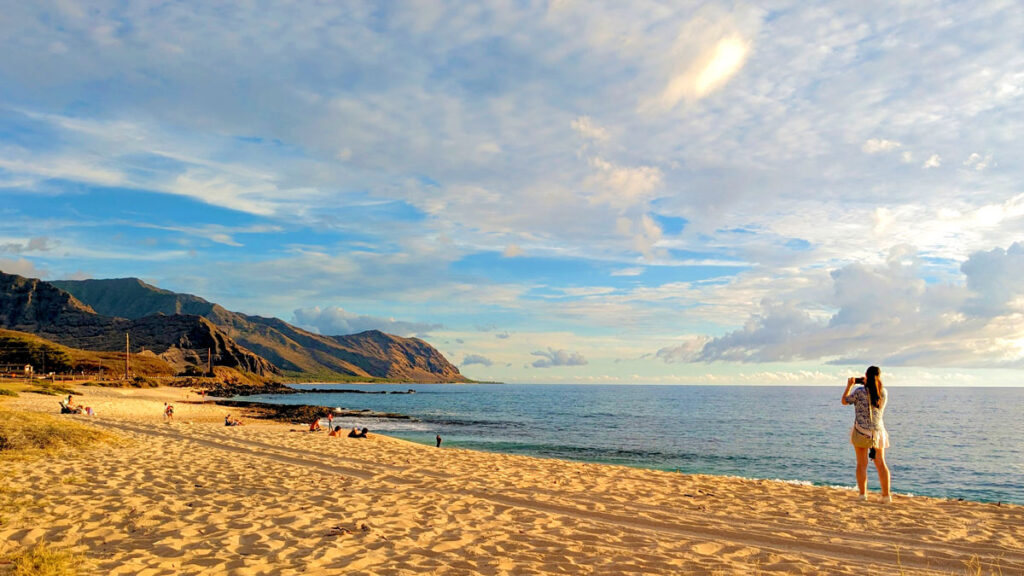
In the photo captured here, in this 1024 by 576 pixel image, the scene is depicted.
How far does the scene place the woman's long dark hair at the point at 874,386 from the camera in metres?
11.4

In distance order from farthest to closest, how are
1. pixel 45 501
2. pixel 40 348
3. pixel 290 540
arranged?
pixel 40 348 < pixel 45 501 < pixel 290 540

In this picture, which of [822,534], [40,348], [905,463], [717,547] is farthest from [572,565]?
[40,348]

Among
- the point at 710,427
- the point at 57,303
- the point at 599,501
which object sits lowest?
A: the point at 710,427

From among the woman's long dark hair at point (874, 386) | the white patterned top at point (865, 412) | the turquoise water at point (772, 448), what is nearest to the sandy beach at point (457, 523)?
the white patterned top at point (865, 412)

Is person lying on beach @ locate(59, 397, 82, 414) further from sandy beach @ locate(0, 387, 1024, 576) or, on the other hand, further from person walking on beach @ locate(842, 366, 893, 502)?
person walking on beach @ locate(842, 366, 893, 502)

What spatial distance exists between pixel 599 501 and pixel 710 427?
4617 cm

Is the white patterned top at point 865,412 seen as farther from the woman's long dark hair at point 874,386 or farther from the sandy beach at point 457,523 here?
the sandy beach at point 457,523

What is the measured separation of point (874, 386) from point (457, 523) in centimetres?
928

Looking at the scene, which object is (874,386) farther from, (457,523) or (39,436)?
(39,436)

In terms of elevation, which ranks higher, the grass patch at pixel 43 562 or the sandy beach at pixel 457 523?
the grass patch at pixel 43 562

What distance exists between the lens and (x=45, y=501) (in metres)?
9.25

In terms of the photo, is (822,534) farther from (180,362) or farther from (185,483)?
(180,362)

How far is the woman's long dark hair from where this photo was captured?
11.4m

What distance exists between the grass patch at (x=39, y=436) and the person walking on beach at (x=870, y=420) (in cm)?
2050
